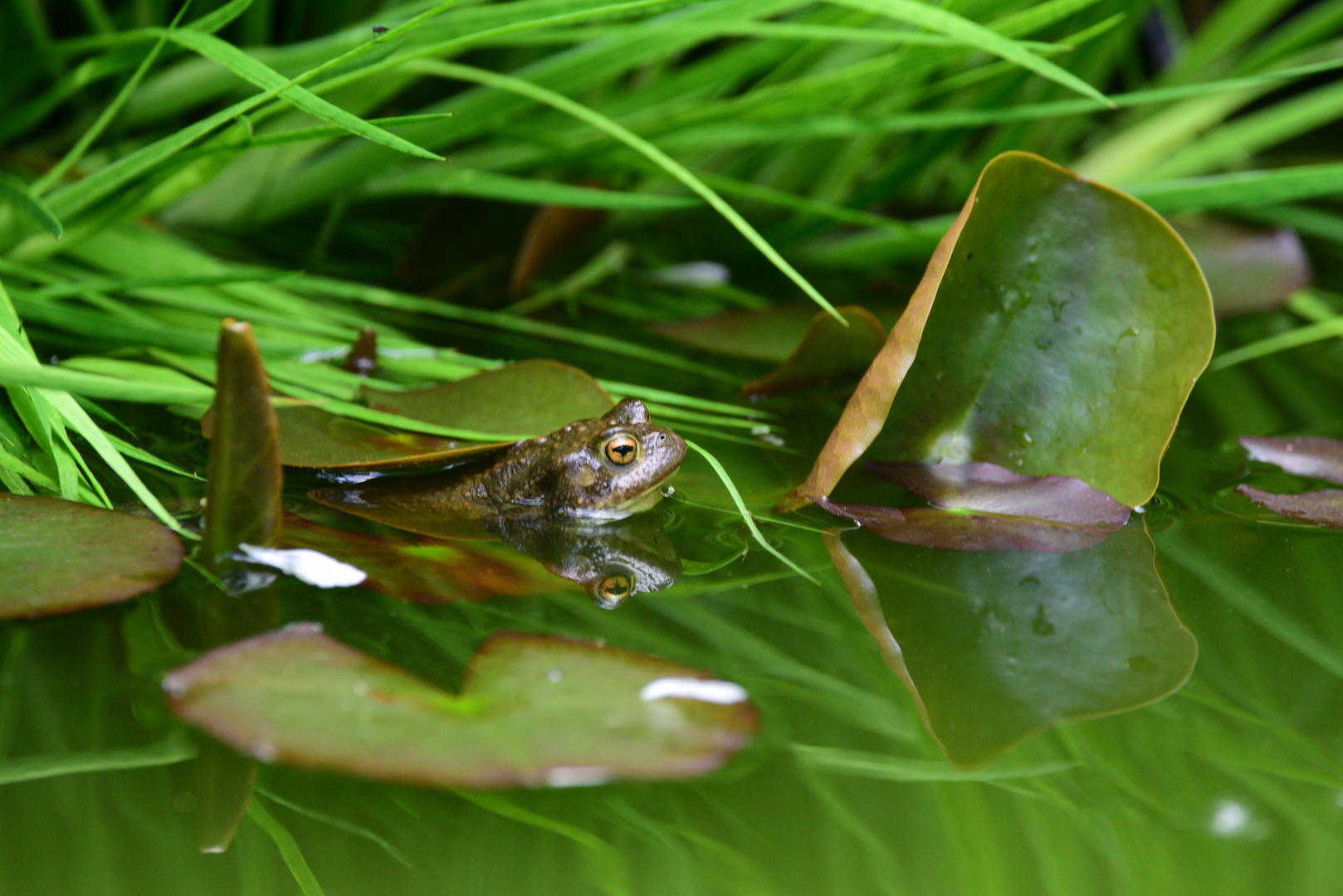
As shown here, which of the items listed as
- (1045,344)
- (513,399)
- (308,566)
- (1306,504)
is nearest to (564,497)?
(513,399)

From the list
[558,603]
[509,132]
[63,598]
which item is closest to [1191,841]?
[558,603]

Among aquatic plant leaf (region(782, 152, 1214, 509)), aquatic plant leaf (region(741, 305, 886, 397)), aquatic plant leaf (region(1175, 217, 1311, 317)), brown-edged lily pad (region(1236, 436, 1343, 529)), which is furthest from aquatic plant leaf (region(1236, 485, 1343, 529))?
aquatic plant leaf (region(1175, 217, 1311, 317))

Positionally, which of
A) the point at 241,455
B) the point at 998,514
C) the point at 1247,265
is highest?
the point at 241,455

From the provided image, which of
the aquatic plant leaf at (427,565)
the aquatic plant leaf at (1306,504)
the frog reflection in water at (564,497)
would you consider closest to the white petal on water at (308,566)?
the aquatic plant leaf at (427,565)

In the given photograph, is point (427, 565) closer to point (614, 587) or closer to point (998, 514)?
point (614, 587)

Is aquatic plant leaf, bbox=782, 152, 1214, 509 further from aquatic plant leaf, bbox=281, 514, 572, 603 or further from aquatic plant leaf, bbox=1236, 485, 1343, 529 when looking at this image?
aquatic plant leaf, bbox=281, 514, 572, 603

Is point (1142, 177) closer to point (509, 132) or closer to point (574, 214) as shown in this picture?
point (574, 214)
